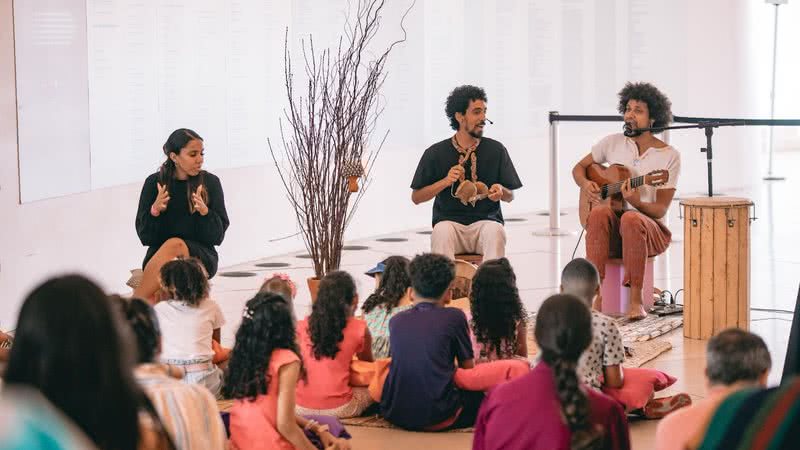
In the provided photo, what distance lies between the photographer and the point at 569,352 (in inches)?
134

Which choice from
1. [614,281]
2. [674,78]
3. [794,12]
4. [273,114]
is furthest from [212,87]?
[794,12]

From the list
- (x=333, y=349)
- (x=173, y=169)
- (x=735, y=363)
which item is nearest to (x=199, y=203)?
(x=173, y=169)

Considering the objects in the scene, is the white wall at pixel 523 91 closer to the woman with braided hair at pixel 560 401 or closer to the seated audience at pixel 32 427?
the woman with braided hair at pixel 560 401

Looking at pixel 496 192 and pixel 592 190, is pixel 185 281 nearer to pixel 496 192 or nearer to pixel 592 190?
pixel 496 192

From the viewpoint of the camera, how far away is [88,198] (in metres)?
7.80

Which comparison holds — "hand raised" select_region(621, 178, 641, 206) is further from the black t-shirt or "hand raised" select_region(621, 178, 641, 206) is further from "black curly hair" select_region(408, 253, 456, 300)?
"black curly hair" select_region(408, 253, 456, 300)

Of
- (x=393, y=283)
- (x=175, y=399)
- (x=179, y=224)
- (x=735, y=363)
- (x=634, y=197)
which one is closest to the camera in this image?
(x=735, y=363)

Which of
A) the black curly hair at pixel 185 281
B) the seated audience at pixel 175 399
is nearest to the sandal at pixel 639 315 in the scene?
the black curly hair at pixel 185 281

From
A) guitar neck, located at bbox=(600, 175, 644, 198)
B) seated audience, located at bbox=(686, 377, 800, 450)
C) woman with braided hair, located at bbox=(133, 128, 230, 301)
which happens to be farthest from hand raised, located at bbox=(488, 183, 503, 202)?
seated audience, located at bbox=(686, 377, 800, 450)

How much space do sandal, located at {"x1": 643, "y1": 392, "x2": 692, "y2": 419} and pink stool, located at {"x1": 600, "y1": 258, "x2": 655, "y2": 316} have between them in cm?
193

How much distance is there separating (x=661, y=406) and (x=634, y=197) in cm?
210

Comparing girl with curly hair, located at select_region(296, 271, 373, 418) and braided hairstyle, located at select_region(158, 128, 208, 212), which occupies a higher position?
braided hairstyle, located at select_region(158, 128, 208, 212)

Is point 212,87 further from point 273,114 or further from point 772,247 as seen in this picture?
point 772,247

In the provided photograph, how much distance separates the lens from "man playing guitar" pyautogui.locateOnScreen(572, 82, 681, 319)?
6973mm
